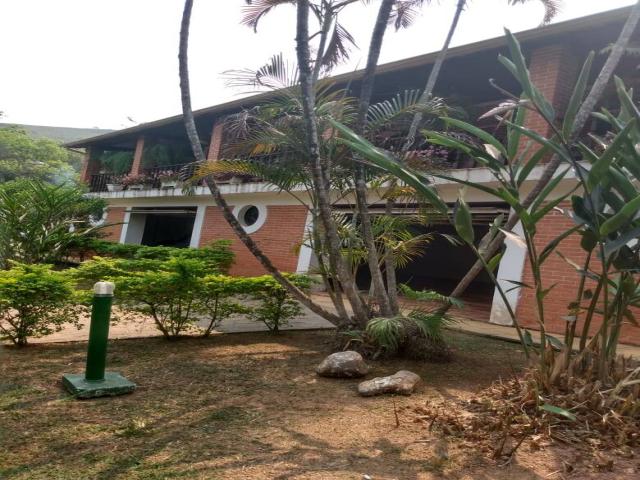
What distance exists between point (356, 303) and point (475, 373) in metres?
1.28

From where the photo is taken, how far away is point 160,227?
22.3m

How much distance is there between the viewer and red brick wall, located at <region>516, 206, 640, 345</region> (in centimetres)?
812

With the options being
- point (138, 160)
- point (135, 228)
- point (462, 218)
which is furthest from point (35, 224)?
point (138, 160)

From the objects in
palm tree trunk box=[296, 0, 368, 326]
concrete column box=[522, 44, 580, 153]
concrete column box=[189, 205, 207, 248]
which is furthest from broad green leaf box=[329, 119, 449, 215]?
concrete column box=[189, 205, 207, 248]

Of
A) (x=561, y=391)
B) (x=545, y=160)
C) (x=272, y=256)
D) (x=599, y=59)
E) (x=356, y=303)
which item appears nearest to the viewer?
(x=561, y=391)

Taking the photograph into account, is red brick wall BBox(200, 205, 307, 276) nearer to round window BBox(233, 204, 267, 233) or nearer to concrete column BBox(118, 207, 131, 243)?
round window BBox(233, 204, 267, 233)

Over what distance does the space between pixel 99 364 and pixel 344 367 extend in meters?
1.90

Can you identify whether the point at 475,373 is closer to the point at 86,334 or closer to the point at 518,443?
the point at 518,443

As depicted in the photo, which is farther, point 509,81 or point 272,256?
point 272,256

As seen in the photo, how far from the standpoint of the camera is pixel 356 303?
5.39 meters

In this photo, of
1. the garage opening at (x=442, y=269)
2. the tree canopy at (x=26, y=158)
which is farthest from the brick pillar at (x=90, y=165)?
the garage opening at (x=442, y=269)

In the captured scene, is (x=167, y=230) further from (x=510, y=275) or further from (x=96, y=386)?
(x=96, y=386)

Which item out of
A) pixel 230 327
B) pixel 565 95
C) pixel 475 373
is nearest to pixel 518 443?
pixel 475 373

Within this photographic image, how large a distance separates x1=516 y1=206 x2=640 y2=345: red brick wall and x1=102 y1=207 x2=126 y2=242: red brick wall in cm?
1527
